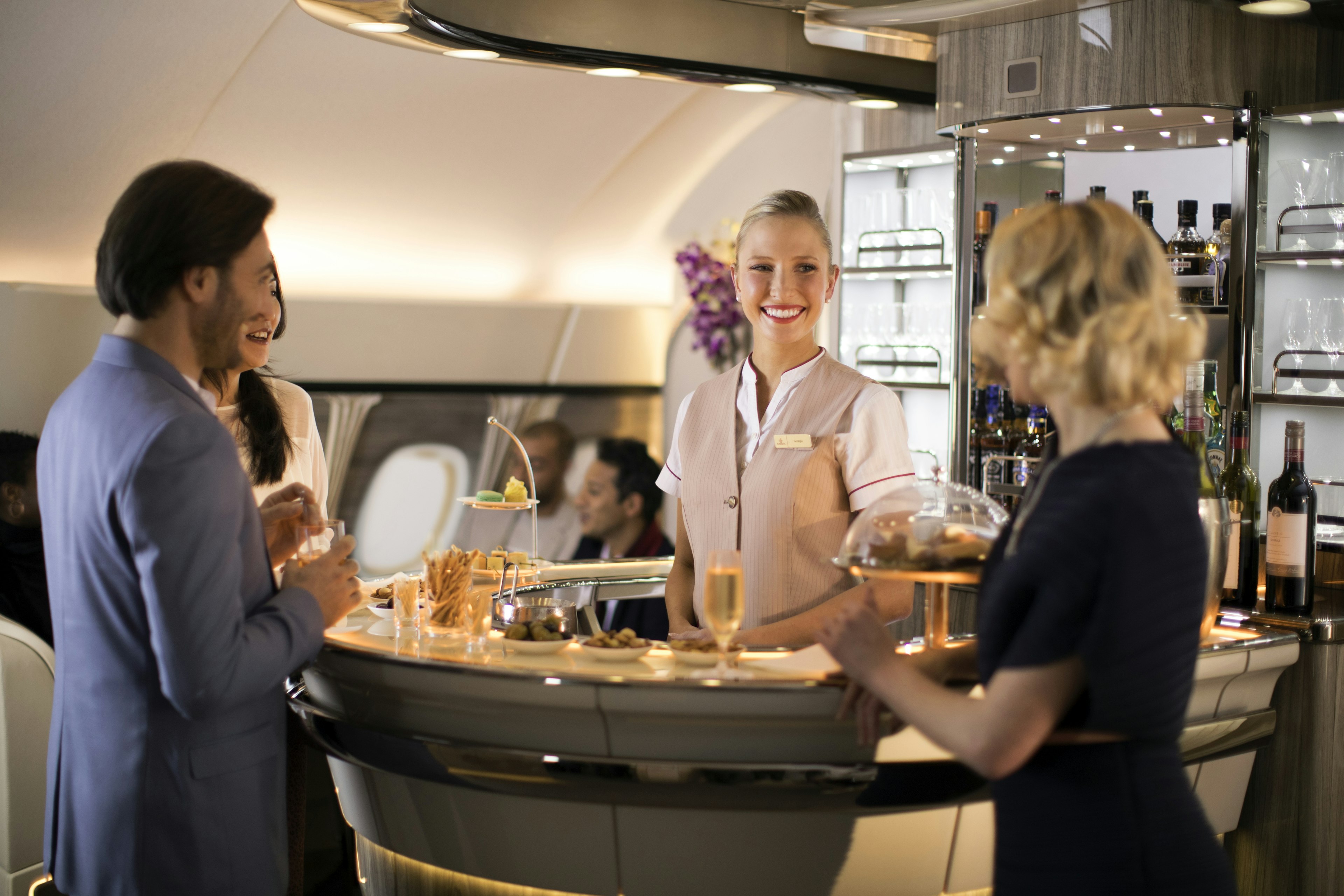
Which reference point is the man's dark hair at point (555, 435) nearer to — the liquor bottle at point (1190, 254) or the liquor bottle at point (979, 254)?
the liquor bottle at point (979, 254)

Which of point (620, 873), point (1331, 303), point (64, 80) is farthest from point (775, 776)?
point (64, 80)

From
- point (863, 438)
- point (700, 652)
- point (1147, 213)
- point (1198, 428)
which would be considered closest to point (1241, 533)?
point (1198, 428)

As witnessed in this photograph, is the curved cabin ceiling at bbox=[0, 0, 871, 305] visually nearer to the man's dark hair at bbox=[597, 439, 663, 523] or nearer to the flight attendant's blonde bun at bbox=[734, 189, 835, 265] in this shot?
the man's dark hair at bbox=[597, 439, 663, 523]

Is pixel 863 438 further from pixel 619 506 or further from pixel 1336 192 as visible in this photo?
pixel 619 506

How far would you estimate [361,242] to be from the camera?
6270 mm

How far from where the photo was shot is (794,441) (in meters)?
2.46

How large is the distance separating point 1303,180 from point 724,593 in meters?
2.29

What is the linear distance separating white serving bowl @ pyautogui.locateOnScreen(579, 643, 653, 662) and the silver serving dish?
12 cm

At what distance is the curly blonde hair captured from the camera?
1.35 m

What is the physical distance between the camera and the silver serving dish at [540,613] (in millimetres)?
2102

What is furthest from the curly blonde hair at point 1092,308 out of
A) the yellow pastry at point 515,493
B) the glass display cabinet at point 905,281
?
the glass display cabinet at point 905,281

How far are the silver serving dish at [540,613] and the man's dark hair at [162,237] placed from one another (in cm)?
79

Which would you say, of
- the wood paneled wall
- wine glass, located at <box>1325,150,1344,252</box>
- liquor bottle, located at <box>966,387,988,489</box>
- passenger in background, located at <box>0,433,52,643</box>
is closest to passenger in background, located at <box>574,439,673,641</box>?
liquor bottle, located at <box>966,387,988,489</box>

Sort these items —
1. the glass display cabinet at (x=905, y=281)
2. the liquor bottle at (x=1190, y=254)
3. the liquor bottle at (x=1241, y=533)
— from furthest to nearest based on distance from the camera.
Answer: the glass display cabinet at (x=905, y=281) < the liquor bottle at (x=1190, y=254) < the liquor bottle at (x=1241, y=533)
